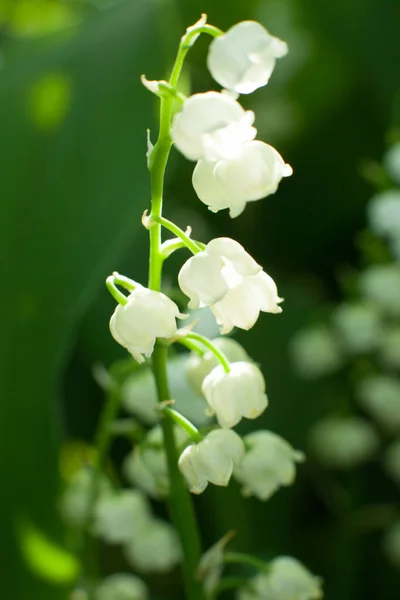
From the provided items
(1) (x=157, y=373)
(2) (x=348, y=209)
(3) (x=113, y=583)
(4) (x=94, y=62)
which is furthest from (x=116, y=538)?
(2) (x=348, y=209)

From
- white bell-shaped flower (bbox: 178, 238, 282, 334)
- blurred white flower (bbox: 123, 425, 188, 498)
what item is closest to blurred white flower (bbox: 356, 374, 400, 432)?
blurred white flower (bbox: 123, 425, 188, 498)

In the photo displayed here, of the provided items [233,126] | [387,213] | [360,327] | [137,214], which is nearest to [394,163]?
[387,213]

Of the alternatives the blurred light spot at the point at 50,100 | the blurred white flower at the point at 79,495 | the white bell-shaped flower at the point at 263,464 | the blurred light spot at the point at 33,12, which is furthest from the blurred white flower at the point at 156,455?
the blurred light spot at the point at 33,12

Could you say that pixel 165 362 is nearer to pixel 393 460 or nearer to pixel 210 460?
pixel 210 460

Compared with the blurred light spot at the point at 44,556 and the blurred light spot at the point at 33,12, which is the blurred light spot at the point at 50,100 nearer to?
the blurred light spot at the point at 44,556

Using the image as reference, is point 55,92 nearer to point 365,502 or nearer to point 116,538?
point 116,538

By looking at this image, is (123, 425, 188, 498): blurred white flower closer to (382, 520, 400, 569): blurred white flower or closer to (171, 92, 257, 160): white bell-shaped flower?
(171, 92, 257, 160): white bell-shaped flower
